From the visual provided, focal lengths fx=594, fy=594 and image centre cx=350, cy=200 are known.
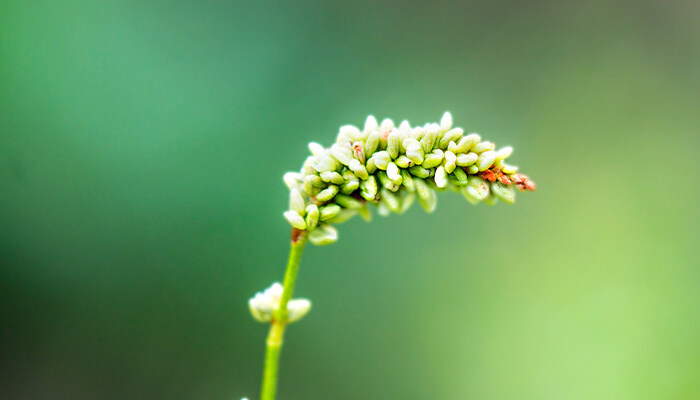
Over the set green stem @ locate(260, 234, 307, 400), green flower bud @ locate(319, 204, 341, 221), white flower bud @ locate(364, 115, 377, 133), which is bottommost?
green stem @ locate(260, 234, 307, 400)

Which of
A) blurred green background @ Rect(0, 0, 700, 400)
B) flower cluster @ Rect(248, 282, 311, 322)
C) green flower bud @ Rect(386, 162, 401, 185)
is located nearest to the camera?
green flower bud @ Rect(386, 162, 401, 185)

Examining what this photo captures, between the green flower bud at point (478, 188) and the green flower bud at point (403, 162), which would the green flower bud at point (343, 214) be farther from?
the green flower bud at point (478, 188)

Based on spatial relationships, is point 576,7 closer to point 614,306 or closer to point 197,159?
point 614,306

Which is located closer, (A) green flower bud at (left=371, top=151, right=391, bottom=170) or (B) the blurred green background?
(A) green flower bud at (left=371, top=151, right=391, bottom=170)

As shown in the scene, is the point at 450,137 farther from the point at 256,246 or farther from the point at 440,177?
the point at 256,246

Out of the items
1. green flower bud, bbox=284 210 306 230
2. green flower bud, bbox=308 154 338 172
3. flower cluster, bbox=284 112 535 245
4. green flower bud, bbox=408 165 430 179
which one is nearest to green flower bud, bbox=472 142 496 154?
flower cluster, bbox=284 112 535 245

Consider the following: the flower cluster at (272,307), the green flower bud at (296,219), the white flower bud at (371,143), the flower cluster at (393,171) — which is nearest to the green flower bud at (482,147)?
the flower cluster at (393,171)

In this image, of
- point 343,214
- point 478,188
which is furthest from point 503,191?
point 343,214

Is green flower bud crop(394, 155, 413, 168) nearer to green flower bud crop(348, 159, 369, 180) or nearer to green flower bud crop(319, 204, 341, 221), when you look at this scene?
green flower bud crop(348, 159, 369, 180)
